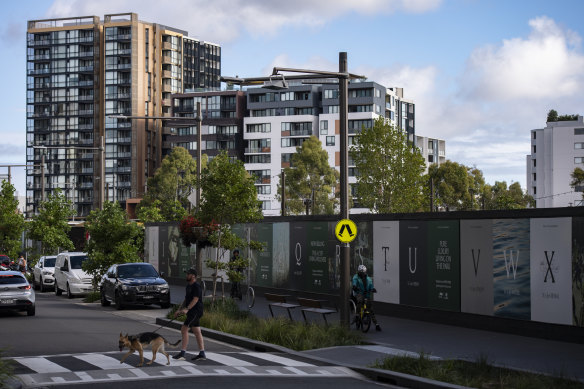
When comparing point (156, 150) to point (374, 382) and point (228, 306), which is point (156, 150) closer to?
point (228, 306)

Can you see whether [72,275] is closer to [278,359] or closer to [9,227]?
[9,227]

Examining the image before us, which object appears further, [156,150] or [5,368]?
[156,150]

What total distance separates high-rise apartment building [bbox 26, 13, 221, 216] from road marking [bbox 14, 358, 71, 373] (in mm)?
124090

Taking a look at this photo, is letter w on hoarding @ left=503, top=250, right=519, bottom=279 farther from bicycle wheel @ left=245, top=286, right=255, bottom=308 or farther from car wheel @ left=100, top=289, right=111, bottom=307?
car wheel @ left=100, top=289, right=111, bottom=307

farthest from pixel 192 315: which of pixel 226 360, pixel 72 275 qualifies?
pixel 72 275

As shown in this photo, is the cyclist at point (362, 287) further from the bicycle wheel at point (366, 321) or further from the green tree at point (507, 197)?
the green tree at point (507, 197)

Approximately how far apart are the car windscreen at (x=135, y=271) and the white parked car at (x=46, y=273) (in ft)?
42.8

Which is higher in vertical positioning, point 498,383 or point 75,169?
point 75,169

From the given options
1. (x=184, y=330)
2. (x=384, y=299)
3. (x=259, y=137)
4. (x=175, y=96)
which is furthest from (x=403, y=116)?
(x=184, y=330)

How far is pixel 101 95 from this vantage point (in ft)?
472

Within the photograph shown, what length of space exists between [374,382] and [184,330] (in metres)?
4.13

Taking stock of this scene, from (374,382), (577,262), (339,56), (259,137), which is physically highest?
(259,137)

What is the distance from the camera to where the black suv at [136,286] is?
97.7ft

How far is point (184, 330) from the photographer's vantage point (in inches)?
647
